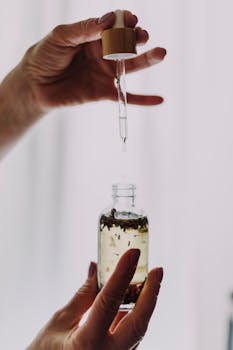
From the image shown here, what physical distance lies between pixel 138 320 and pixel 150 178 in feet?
2.66

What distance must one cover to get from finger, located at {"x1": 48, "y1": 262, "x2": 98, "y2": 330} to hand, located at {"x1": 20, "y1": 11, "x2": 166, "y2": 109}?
36 centimetres

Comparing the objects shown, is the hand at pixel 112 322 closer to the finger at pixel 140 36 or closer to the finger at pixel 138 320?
the finger at pixel 138 320

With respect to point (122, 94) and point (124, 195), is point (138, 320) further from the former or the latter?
point (122, 94)

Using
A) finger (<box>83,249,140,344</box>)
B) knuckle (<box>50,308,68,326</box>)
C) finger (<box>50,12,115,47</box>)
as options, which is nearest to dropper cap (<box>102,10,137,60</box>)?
finger (<box>50,12,115,47</box>)

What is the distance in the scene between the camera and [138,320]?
0.77 metres

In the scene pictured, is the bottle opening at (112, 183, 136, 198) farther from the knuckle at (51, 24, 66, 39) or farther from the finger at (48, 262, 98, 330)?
the knuckle at (51, 24, 66, 39)

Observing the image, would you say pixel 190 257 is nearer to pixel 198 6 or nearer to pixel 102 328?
pixel 198 6

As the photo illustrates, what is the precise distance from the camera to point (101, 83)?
105 cm

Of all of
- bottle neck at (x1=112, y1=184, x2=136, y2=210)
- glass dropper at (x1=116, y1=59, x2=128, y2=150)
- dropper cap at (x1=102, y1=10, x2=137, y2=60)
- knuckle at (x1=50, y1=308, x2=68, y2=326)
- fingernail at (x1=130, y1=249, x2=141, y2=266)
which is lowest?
knuckle at (x1=50, y1=308, x2=68, y2=326)

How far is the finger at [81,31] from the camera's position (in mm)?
816

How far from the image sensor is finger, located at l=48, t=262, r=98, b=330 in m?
0.86

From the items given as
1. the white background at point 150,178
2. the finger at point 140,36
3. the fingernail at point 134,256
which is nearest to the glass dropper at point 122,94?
the finger at point 140,36

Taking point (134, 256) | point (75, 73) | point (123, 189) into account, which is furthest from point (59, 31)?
point (134, 256)

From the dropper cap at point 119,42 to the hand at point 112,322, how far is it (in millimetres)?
294
